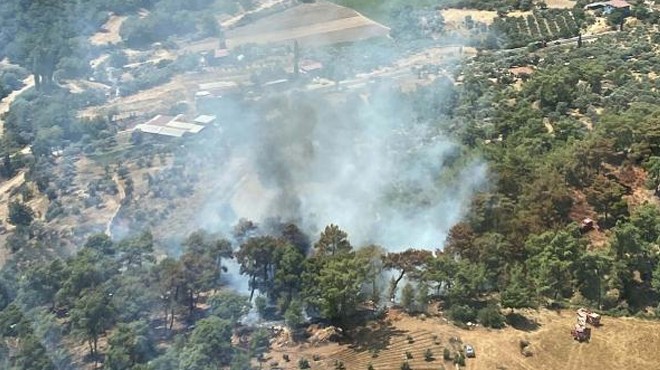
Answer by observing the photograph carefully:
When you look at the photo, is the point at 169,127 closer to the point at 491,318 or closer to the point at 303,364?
the point at 303,364

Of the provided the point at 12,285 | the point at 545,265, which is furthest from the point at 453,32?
the point at 12,285

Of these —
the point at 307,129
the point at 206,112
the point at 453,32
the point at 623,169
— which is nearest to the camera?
the point at 623,169

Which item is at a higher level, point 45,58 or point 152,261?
point 45,58

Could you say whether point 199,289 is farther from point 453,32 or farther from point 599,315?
point 453,32

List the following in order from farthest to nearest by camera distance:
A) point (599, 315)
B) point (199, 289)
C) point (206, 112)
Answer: point (206, 112), point (199, 289), point (599, 315)

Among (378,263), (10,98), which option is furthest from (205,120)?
(378,263)

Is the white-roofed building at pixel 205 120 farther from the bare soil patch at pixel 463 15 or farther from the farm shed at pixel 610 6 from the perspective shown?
the farm shed at pixel 610 6

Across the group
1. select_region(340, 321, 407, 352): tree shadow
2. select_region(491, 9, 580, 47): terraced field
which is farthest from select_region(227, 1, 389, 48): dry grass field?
select_region(340, 321, 407, 352): tree shadow
